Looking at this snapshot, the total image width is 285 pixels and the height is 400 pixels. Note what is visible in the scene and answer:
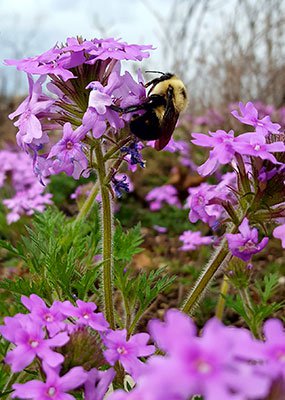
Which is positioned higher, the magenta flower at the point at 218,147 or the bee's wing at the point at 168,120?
the bee's wing at the point at 168,120

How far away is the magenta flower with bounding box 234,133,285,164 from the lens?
162cm

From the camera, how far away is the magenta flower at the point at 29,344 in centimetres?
129

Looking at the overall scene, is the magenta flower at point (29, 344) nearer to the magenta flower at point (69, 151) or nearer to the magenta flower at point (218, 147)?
the magenta flower at point (69, 151)

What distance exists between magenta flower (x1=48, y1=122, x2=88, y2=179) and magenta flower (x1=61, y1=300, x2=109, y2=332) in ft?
1.41

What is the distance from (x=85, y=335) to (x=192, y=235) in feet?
6.89

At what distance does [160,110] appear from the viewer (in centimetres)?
182

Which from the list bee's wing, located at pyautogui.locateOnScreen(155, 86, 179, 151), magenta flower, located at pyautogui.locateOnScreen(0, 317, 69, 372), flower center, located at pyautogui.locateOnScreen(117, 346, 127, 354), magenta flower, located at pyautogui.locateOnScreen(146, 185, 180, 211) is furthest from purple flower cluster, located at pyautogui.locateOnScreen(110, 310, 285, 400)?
magenta flower, located at pyautogui.locateOnScreen(146, 185, 180, 211)

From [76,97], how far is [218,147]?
462mm

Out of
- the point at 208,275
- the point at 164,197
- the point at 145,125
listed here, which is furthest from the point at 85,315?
the point at 164,197

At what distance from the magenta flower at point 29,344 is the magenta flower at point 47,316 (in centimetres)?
2

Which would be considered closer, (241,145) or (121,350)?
(121,350)

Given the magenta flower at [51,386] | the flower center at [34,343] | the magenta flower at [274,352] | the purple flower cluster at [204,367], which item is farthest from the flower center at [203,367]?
the flower center at [34,343]

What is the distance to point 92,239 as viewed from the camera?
2549mm

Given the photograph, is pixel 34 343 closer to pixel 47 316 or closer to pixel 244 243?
pixel 47 316
